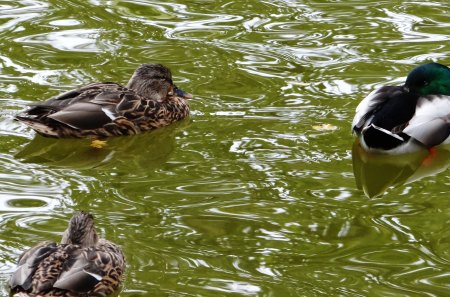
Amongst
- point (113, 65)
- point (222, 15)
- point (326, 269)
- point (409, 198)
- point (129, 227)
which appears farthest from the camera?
point (222, 15)

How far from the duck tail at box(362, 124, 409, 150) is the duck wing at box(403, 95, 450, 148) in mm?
99

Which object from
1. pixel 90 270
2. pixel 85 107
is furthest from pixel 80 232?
pixel 85 107

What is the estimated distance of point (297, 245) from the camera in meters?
8.02

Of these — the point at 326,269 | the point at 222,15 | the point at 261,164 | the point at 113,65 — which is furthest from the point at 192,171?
the point at 222,15

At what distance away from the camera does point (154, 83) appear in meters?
10.8

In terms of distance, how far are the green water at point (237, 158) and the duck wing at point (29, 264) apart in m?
0.20

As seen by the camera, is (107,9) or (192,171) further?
(107,9)

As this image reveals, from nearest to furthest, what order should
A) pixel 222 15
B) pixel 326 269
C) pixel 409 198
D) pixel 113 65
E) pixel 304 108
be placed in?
pixel 326 269 < pixel 409 198 < pixel 304 108 < pixel 113 65 < pixel 222 15

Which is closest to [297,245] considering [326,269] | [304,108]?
[326,269]

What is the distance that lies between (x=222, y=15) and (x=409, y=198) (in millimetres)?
4738

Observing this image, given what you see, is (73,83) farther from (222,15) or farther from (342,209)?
(342,209)

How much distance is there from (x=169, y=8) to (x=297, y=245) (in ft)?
19.2

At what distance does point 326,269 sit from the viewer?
7.66 metres

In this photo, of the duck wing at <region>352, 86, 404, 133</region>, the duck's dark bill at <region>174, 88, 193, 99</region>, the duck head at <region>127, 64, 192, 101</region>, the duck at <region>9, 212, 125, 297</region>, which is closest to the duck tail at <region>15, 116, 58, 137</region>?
the duck head at <region>127, 64, 192, 101</region>
